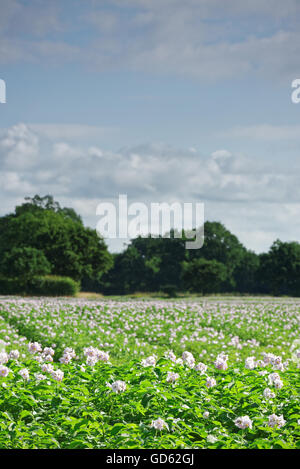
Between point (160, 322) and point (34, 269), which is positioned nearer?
point (160, 322)

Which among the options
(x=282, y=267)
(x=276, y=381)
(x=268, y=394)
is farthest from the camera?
(x=282, y=267)

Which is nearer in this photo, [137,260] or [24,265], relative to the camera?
[24,265]

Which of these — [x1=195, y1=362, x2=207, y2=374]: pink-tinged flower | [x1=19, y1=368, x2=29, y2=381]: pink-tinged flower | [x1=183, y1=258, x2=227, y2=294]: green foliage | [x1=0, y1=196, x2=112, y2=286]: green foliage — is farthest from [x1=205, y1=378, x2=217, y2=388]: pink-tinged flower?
[x1=183, y1=258, x2=227, y2=294]: green foliage

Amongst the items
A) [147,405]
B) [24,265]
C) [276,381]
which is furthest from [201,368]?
[24,265]

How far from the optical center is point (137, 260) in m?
67.9

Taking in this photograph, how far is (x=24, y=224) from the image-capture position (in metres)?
55.2

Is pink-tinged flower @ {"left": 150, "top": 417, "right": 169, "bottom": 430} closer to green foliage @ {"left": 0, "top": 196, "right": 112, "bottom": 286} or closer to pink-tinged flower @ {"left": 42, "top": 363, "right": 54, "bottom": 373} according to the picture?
pink-tinged flower @ {"left": 42, "top": 363, "right": 54, "bottom": 373}

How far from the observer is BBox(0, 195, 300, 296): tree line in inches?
1876

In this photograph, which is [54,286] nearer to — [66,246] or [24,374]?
[66,246]

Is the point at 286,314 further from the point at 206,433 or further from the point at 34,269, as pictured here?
the point at 34,269
